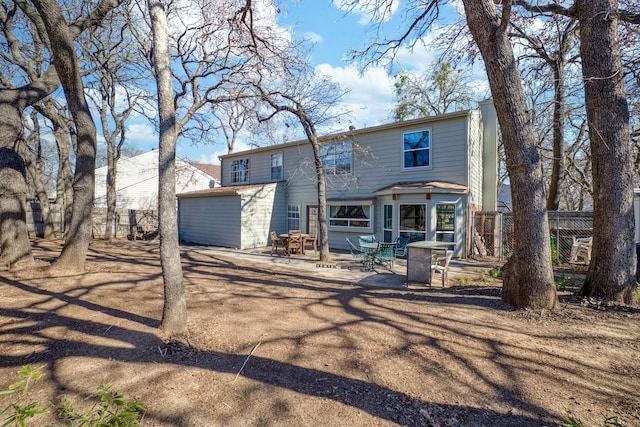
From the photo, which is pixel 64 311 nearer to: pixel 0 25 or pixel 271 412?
pixel 271 412

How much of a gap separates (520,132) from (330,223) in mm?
10163

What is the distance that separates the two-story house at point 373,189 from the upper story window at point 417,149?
38mm

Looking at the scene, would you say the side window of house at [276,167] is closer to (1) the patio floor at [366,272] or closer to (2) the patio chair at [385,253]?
(1) the patio floor at [366,272]

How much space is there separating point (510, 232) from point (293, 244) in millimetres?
8608

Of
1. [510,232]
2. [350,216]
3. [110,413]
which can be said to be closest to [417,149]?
[350,216]

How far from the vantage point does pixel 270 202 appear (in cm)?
1566

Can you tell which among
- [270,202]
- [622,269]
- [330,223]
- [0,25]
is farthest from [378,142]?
[0,25]

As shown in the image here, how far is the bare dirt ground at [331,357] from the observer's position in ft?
8.41

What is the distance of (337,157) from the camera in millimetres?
14711

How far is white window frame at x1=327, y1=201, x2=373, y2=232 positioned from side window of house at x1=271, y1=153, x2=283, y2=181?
3.71 m

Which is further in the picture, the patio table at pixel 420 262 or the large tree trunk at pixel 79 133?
the patio table at pixel 420 262

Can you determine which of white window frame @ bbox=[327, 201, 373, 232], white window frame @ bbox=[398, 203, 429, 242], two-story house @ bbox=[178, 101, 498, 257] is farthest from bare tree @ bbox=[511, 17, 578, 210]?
white window frame @ bbox=[327, 201, 373, 232]

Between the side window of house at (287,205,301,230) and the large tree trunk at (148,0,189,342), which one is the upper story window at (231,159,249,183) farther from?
the large tree trunk at (148,0,189,342)

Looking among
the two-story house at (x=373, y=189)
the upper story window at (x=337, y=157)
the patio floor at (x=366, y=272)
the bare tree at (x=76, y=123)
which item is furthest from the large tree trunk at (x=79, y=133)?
the upper story window at (x=337, y=157)
